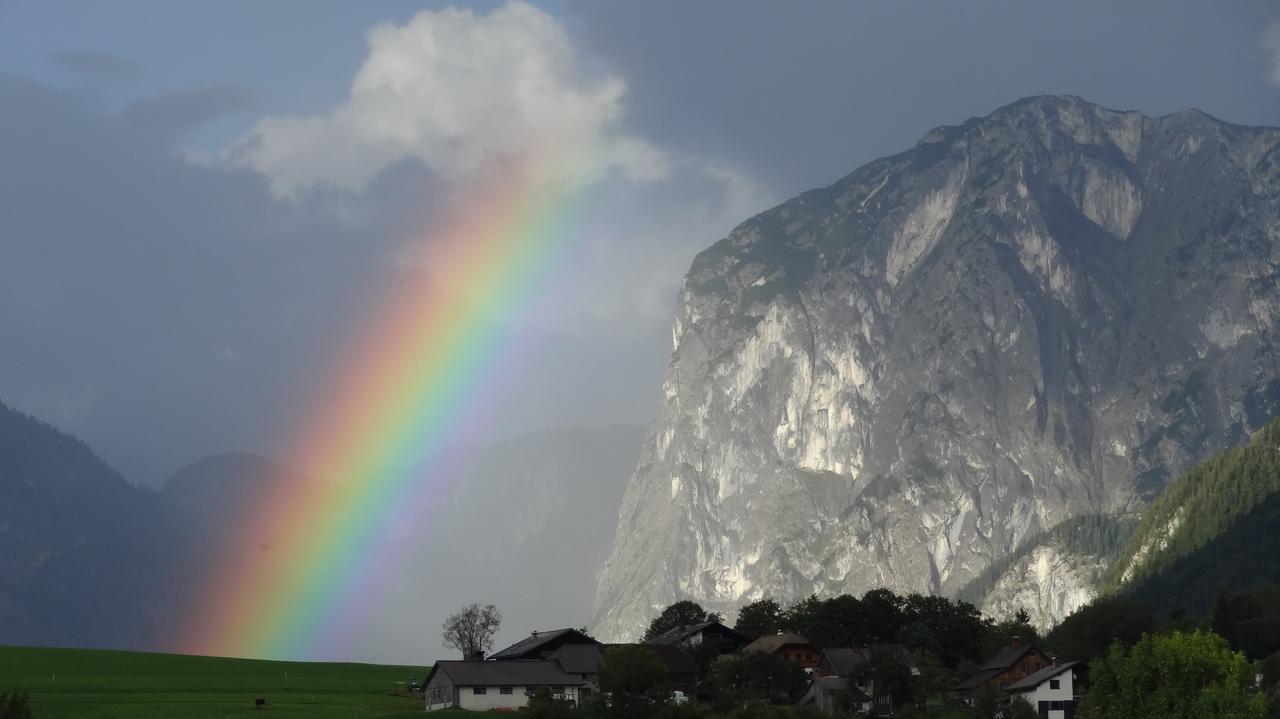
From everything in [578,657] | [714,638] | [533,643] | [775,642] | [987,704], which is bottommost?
[987,704]

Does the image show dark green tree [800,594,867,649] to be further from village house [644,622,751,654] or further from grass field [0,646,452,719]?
grass field [0,646,452,719]

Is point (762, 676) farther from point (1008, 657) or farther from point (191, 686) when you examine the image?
point (191, 686)

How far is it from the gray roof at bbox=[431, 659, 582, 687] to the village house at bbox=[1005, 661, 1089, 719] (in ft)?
131

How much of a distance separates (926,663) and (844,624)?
28098mm

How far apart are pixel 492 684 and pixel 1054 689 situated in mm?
50710

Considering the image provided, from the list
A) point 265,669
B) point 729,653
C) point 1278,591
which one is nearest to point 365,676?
point 265,669

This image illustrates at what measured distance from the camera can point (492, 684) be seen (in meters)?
136

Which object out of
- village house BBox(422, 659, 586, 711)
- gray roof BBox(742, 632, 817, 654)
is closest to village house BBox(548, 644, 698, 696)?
village house BBox(422, 659, 586, 711)

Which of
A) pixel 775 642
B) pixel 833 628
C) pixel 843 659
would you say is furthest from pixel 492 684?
pixel 833 628

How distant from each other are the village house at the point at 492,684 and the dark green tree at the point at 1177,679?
43086 mm

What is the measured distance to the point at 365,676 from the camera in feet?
543

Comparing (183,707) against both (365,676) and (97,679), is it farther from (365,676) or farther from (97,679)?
(365,676)

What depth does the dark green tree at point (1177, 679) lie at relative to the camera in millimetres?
104750

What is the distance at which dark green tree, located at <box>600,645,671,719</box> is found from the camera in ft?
372
